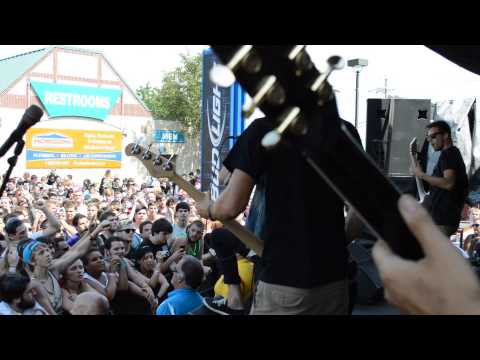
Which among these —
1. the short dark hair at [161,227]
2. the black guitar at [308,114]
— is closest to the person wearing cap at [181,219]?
the short dark hair at [161,227]

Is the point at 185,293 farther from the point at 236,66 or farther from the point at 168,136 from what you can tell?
the point at 168,136

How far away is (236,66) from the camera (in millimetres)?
971

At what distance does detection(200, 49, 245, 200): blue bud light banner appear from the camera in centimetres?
791

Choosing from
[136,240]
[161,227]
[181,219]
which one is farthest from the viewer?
[181,219]

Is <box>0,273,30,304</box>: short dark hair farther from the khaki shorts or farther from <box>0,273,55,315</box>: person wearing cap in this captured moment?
the khaki shorts

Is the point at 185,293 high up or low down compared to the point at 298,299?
down

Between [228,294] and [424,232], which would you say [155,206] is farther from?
[424,232]

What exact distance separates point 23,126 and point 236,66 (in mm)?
1160

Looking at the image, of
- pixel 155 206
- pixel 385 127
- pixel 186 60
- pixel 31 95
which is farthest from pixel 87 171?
pixel 385 127

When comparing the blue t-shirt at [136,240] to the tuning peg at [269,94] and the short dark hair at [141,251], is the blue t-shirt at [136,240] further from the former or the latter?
the tuning peg at [269,94]

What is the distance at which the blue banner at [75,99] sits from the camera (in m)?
25.5

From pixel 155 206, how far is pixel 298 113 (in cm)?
748

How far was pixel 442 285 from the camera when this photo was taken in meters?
0.75

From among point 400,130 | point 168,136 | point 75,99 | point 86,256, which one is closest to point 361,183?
point 86,256
